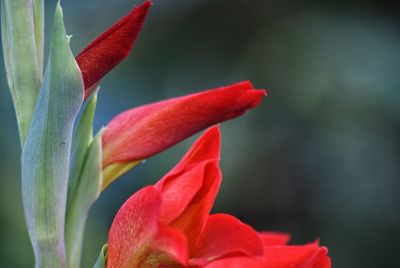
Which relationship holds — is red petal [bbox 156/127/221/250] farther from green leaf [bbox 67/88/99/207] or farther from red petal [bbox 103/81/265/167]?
green leaf [bbox 67/88/99/207]

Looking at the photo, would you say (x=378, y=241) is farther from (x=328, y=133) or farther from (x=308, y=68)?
(x=308, y=68)

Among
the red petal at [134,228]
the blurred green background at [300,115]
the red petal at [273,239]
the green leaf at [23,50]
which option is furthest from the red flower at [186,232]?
the blurred green background at [300,115]

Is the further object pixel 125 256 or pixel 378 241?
pixel 378 241

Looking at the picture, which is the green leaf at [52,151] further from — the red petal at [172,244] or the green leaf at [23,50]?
the red petal at [172,244]

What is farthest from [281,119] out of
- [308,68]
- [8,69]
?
[8,69]

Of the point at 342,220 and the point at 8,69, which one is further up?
the point at 8,69
